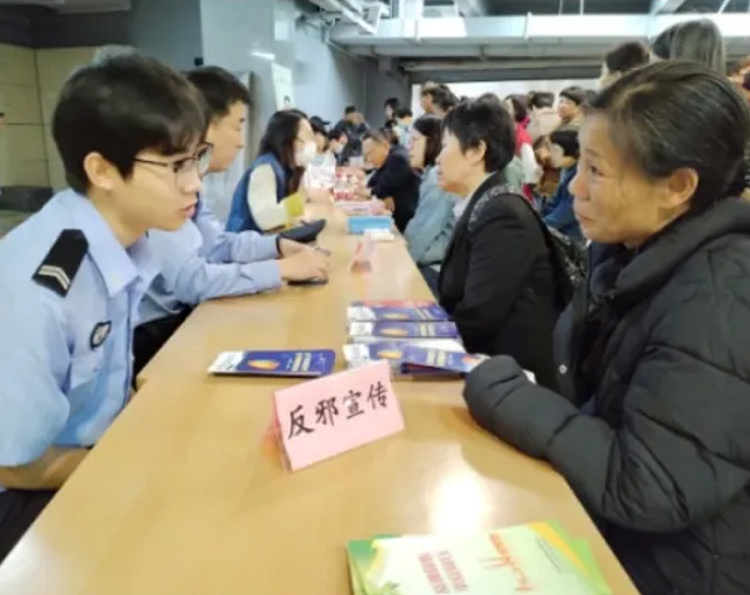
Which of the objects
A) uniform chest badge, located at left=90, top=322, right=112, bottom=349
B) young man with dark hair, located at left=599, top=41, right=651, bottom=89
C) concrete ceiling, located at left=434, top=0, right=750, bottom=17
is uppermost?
concrete ceiling, located at left=434, top=0, right=750, bottom=17

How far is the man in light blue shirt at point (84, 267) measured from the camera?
0.96 metres

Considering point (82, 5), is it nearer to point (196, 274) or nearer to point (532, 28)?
point (532, 28)

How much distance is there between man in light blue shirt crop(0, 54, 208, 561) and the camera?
0.96 metres

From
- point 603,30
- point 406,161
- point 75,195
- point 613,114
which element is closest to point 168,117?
point 75,195

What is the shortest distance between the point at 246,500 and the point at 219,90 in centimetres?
165

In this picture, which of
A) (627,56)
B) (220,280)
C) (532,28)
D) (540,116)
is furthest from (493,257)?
(532,28)

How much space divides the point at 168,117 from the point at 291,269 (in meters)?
0.80

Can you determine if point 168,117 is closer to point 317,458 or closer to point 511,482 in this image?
point 317,458

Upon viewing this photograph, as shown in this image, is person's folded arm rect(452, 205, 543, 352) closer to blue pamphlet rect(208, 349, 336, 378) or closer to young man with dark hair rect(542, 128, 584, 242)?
blue pamphlet rect(208, 349, 336, 378)

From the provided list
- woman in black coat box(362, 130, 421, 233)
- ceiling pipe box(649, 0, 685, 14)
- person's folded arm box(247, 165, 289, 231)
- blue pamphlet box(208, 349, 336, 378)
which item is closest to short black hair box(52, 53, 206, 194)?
blue pamphlet box(208, 349, 336, 378)

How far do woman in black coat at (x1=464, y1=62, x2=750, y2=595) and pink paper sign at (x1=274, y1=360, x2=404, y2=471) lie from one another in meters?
0.15

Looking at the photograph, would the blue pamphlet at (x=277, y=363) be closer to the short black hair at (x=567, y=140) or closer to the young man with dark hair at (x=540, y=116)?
the short black hair at (x=567, y=140)

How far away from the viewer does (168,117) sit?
108cm

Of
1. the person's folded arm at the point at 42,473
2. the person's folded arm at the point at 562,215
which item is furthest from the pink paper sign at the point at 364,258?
the person's folded arm at the point at 562,215
